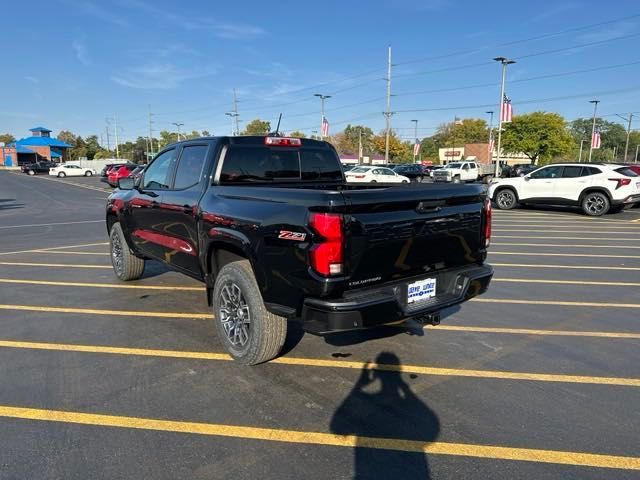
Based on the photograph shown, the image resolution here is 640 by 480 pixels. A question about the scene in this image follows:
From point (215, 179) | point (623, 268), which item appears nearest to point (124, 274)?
point (215, 179)

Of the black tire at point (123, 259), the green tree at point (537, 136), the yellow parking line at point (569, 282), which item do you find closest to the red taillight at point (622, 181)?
the yellow parking line at point (569, 282)

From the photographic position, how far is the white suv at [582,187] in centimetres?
1391

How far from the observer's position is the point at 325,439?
2.84 meters

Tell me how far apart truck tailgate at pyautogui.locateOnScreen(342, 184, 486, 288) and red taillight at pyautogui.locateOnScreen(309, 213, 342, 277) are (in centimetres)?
7

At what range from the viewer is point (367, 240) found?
3.07 metres

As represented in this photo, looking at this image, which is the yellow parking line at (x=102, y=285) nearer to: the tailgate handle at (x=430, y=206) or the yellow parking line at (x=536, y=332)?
the yellow parking line at (x=536, y=332)

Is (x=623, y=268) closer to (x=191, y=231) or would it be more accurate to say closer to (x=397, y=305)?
(x=397, y=305)

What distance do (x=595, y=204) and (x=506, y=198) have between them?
3.04 meters

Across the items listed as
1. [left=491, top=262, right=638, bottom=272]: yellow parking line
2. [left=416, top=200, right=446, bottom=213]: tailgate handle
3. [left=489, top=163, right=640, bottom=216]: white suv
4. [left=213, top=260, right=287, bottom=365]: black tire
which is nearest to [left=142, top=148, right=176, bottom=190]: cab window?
[left=213, top=260, right=287, bottom=365]: black tire

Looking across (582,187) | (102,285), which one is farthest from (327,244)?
(582,187)

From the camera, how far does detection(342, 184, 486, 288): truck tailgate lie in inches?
120

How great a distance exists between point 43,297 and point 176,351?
9.03 feet

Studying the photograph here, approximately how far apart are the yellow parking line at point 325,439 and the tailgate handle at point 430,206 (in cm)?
160

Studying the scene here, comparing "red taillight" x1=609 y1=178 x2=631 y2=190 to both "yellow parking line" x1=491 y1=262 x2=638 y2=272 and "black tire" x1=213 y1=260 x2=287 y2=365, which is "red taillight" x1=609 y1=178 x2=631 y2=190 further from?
"black tire" x1=213 y1=260 x2=287 y2=365
